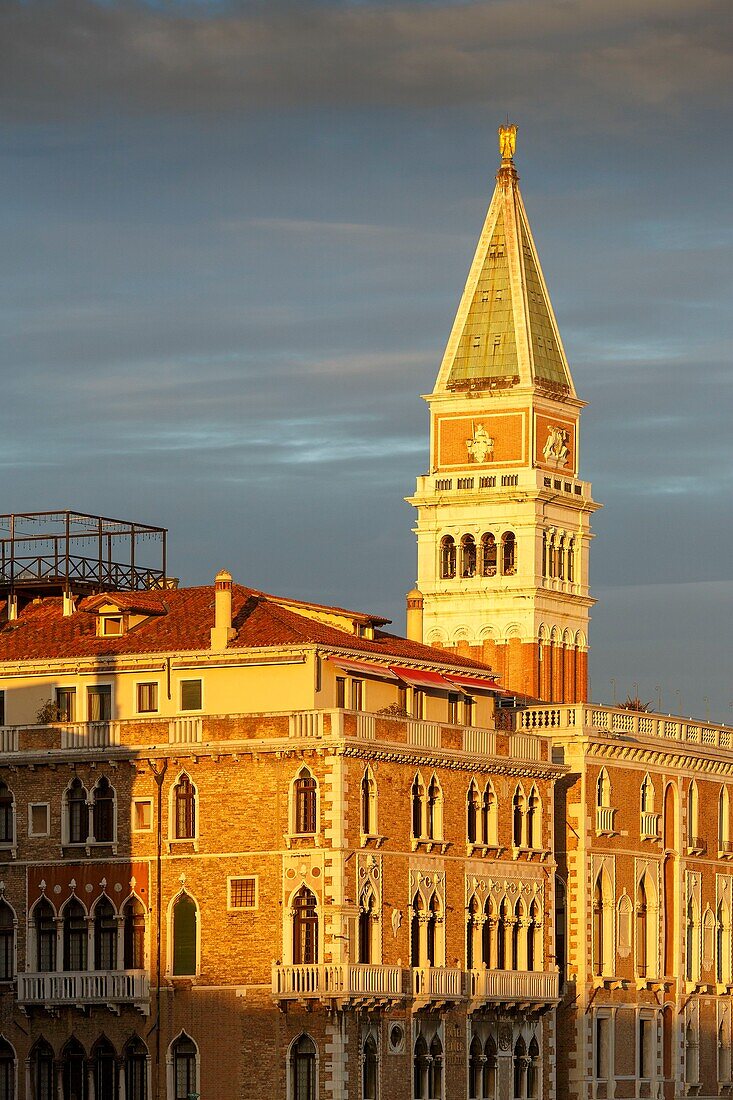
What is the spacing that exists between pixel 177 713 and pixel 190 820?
12.4 feet

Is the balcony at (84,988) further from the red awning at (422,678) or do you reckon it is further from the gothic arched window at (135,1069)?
the red awning at (422,678)

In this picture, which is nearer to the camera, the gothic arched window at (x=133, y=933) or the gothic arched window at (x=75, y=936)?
the gothic arched window at (x=133, y=933)

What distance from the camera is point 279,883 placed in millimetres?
108688

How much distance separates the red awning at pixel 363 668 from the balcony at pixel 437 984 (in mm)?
9481

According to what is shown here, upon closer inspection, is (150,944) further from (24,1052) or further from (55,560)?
(55,560)

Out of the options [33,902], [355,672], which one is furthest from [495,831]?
[33,902]

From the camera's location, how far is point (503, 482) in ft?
529

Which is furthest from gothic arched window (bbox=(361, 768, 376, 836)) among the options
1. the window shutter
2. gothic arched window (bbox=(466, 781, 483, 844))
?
gothic arched window (bbox=(466, 781, 483, 844))

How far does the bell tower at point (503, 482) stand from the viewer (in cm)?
16062

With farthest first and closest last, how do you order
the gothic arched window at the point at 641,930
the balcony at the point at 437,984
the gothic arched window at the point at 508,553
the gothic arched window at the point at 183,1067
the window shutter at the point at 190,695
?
the gothic arched window at the point at 508,553 → the gothic arched window at the point at 641,930 → the window shutter at the point at 190,695 → the balcony at the point at 437,984 → the gothic arched window at the point at 183,1067

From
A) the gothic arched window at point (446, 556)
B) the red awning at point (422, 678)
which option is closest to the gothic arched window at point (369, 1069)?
the red awning at point (422, 678)

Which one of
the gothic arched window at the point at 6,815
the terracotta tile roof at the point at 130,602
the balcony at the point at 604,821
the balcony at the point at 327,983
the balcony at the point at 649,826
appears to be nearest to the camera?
the balcony at the point at 327,983

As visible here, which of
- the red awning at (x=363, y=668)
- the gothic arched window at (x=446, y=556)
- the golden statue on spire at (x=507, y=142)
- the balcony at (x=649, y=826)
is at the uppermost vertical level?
the golden statue on spire at (x=507, y=142)

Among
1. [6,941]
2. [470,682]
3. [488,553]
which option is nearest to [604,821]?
[470,682]
